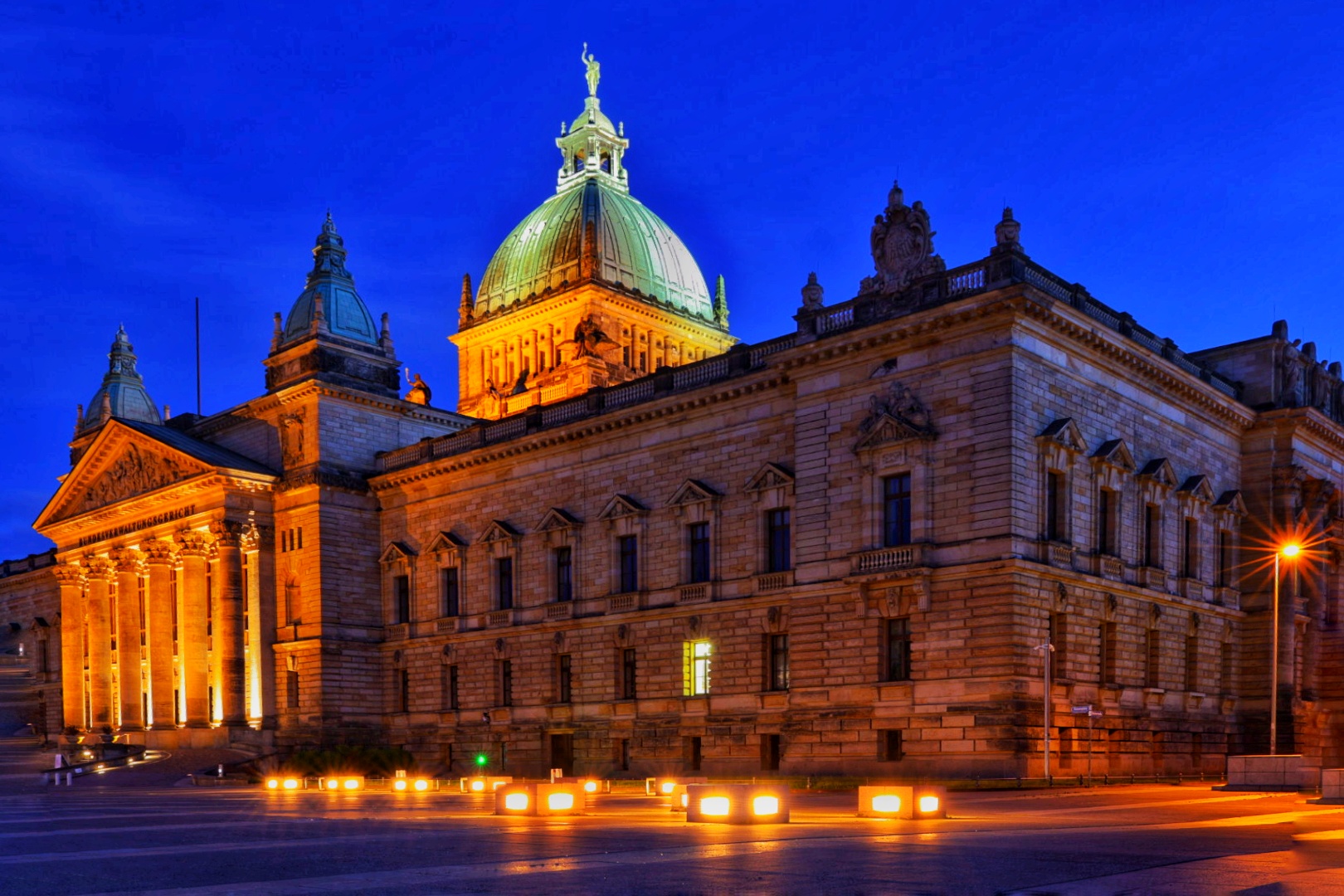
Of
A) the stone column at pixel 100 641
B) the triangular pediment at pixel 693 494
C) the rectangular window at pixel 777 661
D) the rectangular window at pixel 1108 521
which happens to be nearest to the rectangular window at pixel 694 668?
the rectangular window at pixel 777 661

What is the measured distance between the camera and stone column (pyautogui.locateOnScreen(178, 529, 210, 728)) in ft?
216

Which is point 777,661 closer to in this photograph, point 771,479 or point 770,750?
point 770,750

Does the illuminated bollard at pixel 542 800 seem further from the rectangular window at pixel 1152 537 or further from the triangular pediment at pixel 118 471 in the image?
the triangular pediment at pixel 118 471

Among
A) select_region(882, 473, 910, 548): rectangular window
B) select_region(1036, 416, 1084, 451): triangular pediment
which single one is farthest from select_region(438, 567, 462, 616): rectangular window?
select_region(1036, 416, 1084, 451): triangular pediment

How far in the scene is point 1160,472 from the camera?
45.8 metres

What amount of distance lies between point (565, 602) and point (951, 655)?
2022 centimetres

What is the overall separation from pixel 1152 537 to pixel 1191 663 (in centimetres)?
539

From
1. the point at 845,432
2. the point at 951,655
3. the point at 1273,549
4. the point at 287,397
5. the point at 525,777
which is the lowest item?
the point at 525,777

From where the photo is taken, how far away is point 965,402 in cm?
4034

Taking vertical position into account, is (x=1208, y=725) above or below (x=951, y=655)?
below

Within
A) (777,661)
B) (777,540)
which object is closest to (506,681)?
(777,661)

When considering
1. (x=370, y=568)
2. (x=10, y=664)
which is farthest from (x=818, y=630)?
(x=10, y=664)

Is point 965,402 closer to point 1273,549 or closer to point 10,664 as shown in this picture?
point 1273,549

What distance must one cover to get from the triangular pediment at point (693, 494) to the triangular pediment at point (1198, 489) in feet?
56.8
